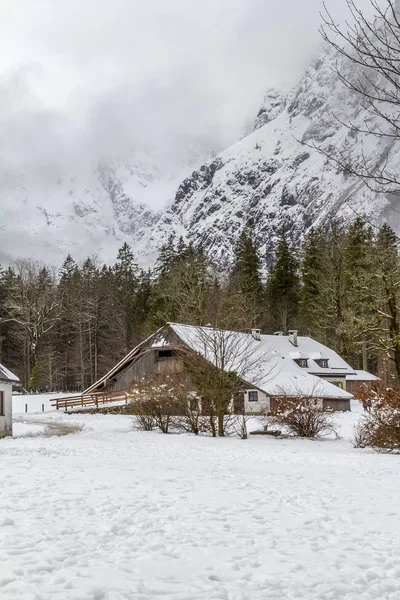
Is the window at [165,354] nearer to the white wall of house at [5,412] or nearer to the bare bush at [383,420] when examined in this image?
the white wall of house at [5,412]

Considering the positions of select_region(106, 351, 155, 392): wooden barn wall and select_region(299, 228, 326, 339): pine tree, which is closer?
select_region(106, 351, 155, 392): wooden barn wall

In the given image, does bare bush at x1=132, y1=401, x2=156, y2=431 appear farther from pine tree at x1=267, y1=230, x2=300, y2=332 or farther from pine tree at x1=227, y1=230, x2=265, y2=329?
pine tree at x1=267, y1=230, x2=300, y2=332

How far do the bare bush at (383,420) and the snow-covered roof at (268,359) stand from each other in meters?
5.51

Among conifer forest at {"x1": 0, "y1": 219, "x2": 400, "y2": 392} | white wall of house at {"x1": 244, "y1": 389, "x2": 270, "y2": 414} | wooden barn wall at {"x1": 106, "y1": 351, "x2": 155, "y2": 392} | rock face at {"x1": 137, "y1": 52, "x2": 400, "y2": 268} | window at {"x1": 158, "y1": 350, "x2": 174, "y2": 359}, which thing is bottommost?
white wall of house at {"x1": 244, "y1": 389, "x2": 270, "y2": 414}

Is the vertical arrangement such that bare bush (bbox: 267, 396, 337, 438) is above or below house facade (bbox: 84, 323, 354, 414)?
below

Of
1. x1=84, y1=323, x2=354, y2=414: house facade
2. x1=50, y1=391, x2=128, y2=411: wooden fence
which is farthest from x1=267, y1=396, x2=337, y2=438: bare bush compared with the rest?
x1=50, y1=391, x2=128, y2=411: wooden fence

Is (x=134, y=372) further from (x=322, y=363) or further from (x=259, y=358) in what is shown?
(x=259, y=358)

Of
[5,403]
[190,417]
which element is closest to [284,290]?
[190,417]

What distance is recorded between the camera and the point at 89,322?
6072 centimetres

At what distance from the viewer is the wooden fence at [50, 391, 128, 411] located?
43.5 metres

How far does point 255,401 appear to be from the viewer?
4059cm

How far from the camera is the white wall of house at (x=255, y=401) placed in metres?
39.8

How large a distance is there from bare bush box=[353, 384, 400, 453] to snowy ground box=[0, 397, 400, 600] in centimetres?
418

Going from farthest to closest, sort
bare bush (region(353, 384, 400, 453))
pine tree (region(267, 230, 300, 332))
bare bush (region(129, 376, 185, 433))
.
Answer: pine tree (region(267, 230, 300, 332))
bare bush (region(129, 376, 185, 433))
bare bush (region(353, 384, 400, 453))
